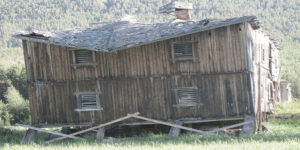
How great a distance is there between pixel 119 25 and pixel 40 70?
585cm

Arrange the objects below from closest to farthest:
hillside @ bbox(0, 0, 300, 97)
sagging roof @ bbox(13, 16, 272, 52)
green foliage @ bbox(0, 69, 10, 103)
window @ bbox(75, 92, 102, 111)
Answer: sagging roof @ bbox(13, 16, 272, 52)
window @ bbox(75, 92, 102, 111)
green foliage @ bbox(0, 69, 10, 103)
hillside @ bbox(0, 0, 300, 97)

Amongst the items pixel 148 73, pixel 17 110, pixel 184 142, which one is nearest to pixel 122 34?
pixel 148 73

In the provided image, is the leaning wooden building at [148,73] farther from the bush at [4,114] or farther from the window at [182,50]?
the bush at [4,114]

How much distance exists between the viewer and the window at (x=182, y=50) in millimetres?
24809

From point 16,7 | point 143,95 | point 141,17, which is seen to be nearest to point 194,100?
point 143,95

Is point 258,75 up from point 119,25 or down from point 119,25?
down

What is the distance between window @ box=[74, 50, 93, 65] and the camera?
84.8 feet

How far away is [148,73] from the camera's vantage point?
25.3m

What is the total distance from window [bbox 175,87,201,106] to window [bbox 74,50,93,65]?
17.4 feet

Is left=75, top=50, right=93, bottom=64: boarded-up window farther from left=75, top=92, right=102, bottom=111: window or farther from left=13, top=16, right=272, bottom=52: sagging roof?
left=75, top=92, right=102, bottom=111: window

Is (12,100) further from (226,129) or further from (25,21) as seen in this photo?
(25,21)

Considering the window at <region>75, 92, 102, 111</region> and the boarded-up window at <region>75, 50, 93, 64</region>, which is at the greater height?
the boarded-up window at <region>75, 50, 93, 64</region>

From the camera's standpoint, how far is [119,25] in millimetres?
28734

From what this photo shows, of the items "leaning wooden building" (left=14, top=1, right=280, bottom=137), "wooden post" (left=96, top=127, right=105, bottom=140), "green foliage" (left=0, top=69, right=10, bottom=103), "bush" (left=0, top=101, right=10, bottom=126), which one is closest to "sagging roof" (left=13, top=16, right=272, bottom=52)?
"leaning wooden building" (left=14, top=1, right=280, bottom=137)
